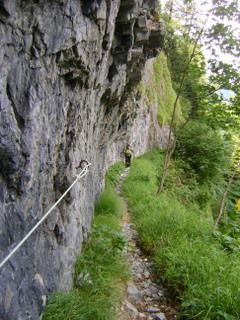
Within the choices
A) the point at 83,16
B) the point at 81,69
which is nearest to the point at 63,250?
the point at 81,69

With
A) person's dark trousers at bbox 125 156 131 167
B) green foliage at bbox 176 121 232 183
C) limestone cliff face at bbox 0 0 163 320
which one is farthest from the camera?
green foliage at bbox 176 121 232 183

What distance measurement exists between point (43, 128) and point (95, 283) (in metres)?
2.40

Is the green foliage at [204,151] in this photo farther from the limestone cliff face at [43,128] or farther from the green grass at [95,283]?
the limestone cliff face at [43,128]

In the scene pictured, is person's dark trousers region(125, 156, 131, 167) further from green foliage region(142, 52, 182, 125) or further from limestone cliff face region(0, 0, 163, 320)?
limestone cliff face region(0, 0, 163, 320)

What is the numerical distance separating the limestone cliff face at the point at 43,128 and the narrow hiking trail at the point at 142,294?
0.95 meters

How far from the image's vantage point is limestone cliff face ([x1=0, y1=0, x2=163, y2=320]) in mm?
2422

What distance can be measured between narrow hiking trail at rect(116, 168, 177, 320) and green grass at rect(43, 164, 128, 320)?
0.55ft

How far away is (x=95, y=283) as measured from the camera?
445cm

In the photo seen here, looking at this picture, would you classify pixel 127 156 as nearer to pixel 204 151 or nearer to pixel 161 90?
pixel 204 151

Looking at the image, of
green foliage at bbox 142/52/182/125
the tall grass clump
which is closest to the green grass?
the tall grass clump

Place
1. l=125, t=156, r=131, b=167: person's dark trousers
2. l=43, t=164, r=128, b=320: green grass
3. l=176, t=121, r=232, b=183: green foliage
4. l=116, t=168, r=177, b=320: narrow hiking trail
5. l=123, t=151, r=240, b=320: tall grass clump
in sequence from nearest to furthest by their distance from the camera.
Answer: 1. l=43, t=164, r=128, b=320: green grass
2. l=123, t=151, r=240, b=320: tall grass clump
3. l=116, t=168, r=177, b=320: narrow hiking trail
4. l=125, t=156, r=131, b=167: person's dark trousers
5. l=176, t=121, r=232, b=183: green foliage

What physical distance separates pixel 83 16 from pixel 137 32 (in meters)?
3.39

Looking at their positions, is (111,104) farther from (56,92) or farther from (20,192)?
(20,192)

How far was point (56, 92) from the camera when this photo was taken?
3326mm
